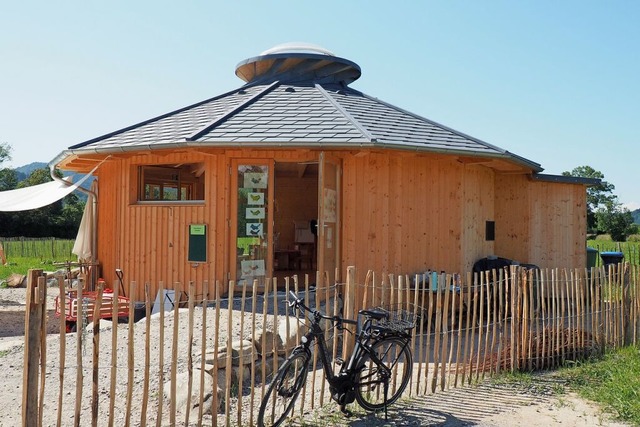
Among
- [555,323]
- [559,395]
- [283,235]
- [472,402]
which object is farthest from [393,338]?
[283,235]

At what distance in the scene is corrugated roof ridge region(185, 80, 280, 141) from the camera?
9.80m

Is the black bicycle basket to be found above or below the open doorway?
below

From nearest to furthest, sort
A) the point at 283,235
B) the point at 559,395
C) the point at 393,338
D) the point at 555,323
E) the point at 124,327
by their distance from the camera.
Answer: the point at 393,338, the point at 559,395, the point at 555,323, the point at 124,327, the point at 283,235

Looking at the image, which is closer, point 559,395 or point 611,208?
point 559,395

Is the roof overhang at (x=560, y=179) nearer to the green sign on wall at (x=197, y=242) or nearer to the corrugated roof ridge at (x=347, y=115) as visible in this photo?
the corrugated roof ridge at (x=347, y=115)

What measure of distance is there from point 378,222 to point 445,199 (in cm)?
150

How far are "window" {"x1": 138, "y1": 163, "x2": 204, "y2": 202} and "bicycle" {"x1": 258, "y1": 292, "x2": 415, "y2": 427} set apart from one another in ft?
20.7

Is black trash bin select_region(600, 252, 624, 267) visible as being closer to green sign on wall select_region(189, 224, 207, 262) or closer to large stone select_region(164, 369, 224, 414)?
green sign on wall select_region(189, 224, 207, 262)

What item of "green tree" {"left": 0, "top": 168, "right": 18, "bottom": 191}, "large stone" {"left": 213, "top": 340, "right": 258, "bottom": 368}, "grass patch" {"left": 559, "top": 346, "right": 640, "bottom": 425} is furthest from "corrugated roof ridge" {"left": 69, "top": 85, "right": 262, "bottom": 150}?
"green tree" {"left": 0, "top": 168, "right": 18, "bottom": 191}

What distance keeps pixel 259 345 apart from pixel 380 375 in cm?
161

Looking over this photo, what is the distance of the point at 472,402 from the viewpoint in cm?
583

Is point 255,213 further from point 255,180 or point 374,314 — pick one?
point 374,314

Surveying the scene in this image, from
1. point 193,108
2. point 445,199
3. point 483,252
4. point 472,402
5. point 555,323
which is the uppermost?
point 193,108

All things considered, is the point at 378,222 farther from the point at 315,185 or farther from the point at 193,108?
the point at 315,185
